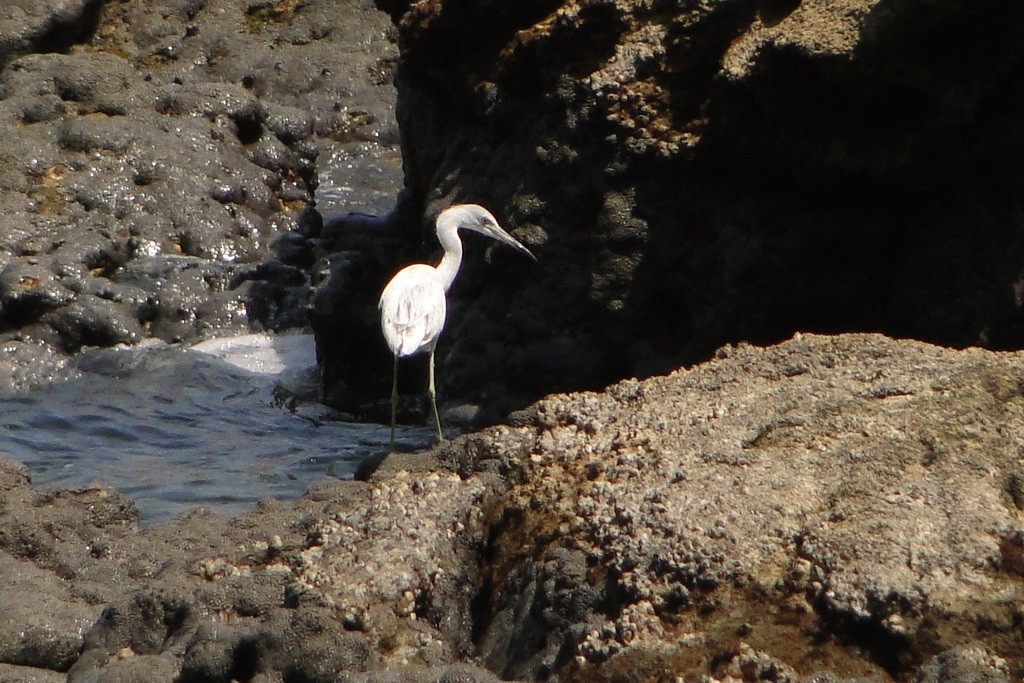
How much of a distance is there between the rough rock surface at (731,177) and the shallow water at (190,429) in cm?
109

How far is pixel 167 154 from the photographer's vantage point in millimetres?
10328

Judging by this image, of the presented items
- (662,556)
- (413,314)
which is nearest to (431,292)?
(413,314)

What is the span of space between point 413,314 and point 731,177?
1.72 m

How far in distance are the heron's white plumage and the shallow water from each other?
0.78m

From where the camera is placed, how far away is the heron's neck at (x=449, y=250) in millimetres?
7082

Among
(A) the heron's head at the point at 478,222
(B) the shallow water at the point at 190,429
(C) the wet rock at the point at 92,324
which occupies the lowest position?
(B) the shallow water at the point at 190,429

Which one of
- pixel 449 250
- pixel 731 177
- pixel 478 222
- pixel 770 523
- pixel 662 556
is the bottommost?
pixel 662 556

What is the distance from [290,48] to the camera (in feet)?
41.9

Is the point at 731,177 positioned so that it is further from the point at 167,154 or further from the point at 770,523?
the point at 167,154

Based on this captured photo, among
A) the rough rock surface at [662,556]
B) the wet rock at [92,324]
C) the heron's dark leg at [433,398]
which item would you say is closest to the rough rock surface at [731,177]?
the heron's dark leg at [433,398]

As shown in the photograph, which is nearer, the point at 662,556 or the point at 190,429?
the point at 662,556

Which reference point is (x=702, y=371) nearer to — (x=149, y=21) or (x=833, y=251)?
(x=833, y=251)

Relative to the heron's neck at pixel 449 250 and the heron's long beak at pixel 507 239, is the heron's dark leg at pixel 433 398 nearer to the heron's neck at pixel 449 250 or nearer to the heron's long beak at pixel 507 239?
the heron's neck at pixel 449 250

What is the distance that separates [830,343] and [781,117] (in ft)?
6.22
